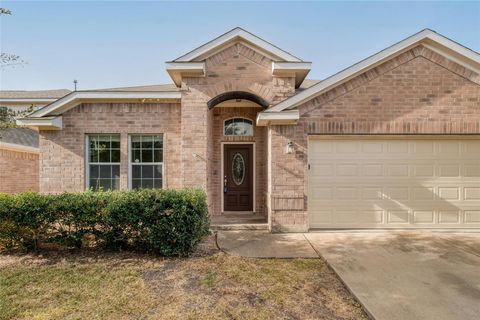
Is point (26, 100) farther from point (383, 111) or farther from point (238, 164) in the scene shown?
point (383, 111)

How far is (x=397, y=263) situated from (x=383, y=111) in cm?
404

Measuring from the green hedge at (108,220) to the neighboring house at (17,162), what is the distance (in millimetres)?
→ 7718

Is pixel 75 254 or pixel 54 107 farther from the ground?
pixel 54 107

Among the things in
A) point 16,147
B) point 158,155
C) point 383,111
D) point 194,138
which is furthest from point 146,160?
point 16,147

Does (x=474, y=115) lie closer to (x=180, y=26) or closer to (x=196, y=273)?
(x=196, y=273)

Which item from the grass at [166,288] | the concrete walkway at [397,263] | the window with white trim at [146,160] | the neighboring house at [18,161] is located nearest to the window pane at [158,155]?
the window with white trim at [146,160]

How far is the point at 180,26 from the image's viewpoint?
9398 mm

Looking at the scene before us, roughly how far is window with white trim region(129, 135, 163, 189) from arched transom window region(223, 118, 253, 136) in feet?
7.76

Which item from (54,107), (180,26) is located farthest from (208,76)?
(54,107)

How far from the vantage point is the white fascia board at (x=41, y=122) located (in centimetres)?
760

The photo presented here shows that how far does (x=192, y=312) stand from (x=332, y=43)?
1121 cm

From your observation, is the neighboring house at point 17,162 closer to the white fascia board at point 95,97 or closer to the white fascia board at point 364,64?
the white fascia board at point 95,97

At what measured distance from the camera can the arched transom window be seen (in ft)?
31.1

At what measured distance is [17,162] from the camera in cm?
1179
